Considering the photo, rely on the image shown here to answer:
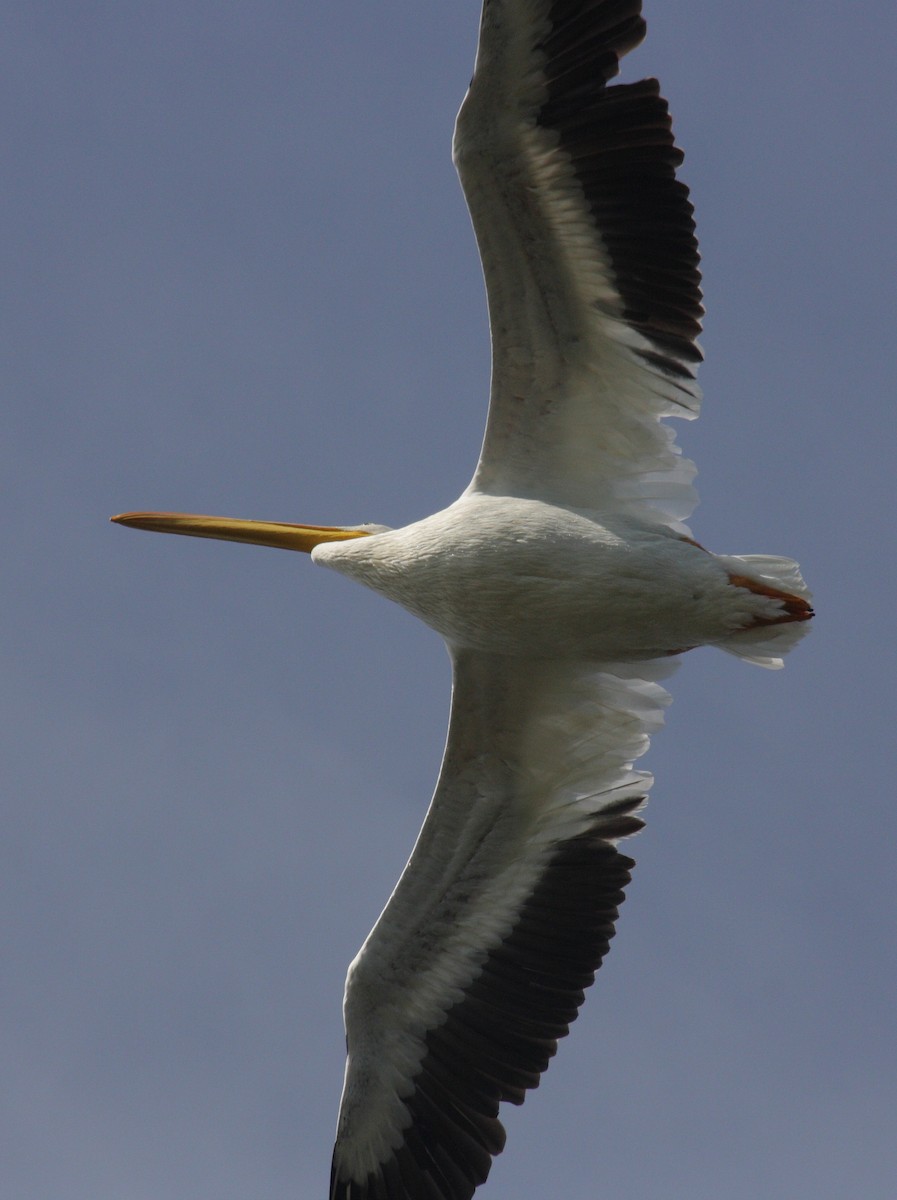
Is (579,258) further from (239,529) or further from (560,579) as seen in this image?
(239,529)

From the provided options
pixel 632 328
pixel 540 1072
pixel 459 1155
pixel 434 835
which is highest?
pixel 632 328

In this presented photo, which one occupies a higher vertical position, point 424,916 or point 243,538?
point 243,538

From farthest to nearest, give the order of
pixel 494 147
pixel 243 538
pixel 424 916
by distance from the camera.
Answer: pixel 243 538 → pixel 424 916 → pixel 494 147

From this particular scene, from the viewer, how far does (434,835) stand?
36.0ft

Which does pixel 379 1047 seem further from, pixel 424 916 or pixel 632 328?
pixel 632 328

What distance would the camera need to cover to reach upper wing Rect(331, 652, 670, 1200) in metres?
10.6

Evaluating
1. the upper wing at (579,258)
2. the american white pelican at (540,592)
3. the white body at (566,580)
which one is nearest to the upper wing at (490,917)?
the american white pelican at (540,592)

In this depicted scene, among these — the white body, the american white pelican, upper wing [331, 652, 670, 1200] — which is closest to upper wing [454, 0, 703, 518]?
the american white pelican

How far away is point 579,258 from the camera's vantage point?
385 inches

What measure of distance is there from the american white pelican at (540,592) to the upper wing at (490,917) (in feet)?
0.05

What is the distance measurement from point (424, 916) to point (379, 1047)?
890mm

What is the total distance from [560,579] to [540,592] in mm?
Result: 144

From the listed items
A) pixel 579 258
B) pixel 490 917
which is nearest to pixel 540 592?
pixel 579 258

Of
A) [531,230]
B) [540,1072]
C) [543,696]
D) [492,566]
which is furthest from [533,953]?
[531,230]
